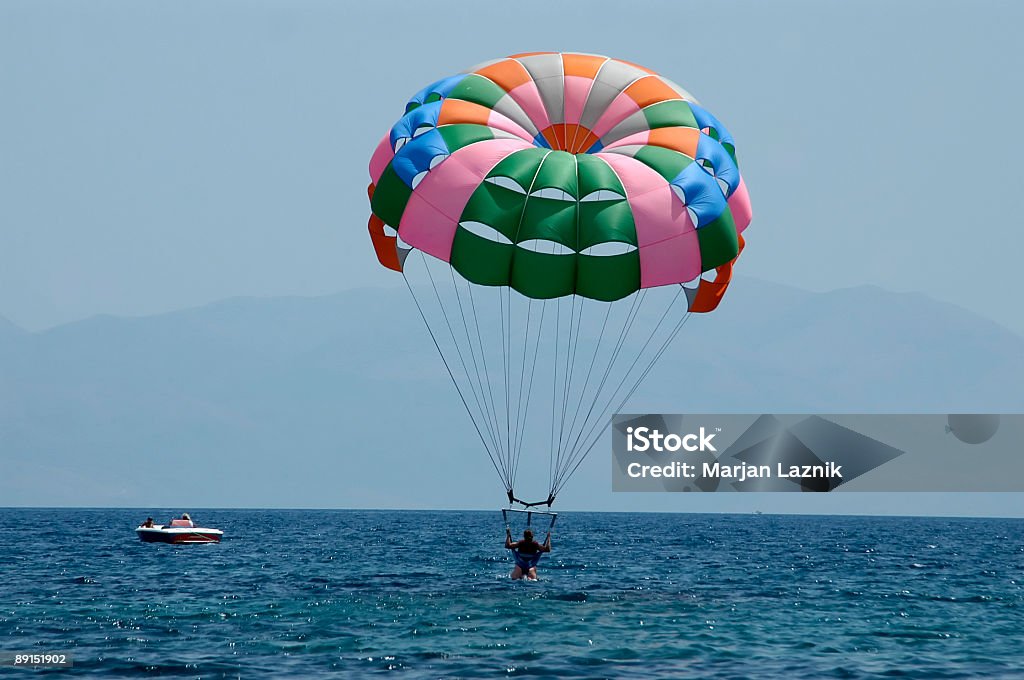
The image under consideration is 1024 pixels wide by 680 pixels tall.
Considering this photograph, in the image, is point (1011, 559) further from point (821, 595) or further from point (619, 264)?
point (619, 264)

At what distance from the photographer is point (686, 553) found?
66.2 m

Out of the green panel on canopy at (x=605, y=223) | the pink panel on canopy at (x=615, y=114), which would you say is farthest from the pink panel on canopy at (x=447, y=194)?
the green panel on canopy at (x=605, y=223)

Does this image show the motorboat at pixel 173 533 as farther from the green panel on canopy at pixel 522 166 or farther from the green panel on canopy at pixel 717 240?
the green panel on canopy at pixel 717 240

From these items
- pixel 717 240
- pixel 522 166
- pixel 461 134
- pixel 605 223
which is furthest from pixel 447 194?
pixel 717 240

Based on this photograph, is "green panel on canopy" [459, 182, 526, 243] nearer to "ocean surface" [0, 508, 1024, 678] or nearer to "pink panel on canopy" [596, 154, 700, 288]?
"pink panel on canopy" [596, 154, 700, 288]

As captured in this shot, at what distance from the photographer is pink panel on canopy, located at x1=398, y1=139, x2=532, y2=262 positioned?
2911 centimetres

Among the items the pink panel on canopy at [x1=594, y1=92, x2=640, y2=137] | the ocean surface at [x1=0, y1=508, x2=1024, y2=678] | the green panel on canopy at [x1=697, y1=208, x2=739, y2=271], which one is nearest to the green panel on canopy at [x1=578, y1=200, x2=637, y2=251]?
the green panel on canopy at [x1=697, y1=208, x2=739, y2=271]

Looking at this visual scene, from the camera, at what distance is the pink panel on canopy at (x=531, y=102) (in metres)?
30.9

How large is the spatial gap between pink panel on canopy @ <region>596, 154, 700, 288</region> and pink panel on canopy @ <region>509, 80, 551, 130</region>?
2319 mm

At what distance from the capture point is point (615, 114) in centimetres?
3086

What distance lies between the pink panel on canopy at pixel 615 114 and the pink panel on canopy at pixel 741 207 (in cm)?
339

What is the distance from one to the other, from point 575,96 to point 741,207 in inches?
205

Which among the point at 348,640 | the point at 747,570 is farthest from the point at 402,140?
the point at 747,570

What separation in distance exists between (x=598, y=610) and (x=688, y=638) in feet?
14.7
